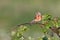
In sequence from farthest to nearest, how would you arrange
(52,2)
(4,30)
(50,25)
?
(52,2), (4,30), (50,25)

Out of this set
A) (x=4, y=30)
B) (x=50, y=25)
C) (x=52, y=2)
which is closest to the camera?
(x=50, y=25)

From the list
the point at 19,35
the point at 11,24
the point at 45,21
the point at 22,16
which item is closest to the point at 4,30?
the point at 11,24

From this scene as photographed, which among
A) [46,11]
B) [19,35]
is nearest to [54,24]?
[19,35]

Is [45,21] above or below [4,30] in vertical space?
above

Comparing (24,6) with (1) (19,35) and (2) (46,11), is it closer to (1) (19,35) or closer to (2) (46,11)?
(2) (46,11)

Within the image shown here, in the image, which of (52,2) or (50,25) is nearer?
(50,25)

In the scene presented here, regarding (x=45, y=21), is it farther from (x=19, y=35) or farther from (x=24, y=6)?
(x=24, y=6)
